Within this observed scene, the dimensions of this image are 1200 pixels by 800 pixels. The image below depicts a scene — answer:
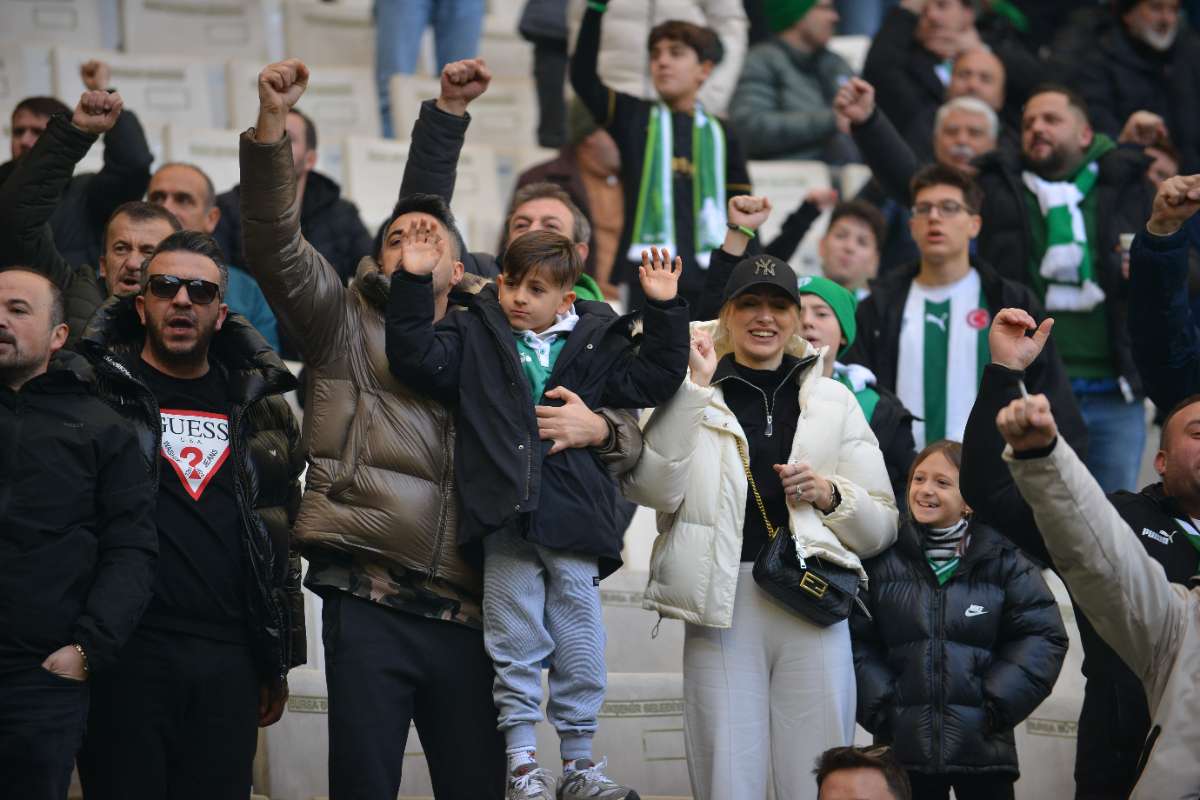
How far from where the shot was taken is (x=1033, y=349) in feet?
14.2

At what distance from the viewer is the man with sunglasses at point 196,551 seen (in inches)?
182

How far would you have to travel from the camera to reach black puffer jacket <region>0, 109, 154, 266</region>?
6.41m

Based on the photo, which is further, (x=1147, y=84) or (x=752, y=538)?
(x=1147, y=84)

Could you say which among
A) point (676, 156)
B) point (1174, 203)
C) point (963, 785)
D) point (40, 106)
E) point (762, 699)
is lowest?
point (963, 785)

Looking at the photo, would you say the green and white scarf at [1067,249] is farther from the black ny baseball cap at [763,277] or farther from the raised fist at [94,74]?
the raised fist at [94,74]

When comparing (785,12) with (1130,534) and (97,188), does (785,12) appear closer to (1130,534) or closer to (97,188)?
(97,188)

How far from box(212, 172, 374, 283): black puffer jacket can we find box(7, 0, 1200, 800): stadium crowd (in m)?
1.24

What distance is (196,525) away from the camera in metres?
4.76

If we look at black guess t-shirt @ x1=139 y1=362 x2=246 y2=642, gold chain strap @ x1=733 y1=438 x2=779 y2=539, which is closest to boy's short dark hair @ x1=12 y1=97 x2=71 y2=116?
black guess t-shirt @ x1=139 y1=362 x2=246 y2=642

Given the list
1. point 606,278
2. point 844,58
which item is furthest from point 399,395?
point 844,58

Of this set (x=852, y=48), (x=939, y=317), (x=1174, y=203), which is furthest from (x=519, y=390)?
(x=852, y=48)

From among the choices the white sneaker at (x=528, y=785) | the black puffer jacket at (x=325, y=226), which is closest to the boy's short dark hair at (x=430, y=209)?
the white sneaker at (x=528, y=785)

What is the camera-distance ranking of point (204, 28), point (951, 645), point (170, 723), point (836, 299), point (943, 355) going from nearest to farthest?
point (170, 723), point (951, 645), point (836, 299), point (943, 355), point (204, 28)

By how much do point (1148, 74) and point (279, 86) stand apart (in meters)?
6.76
